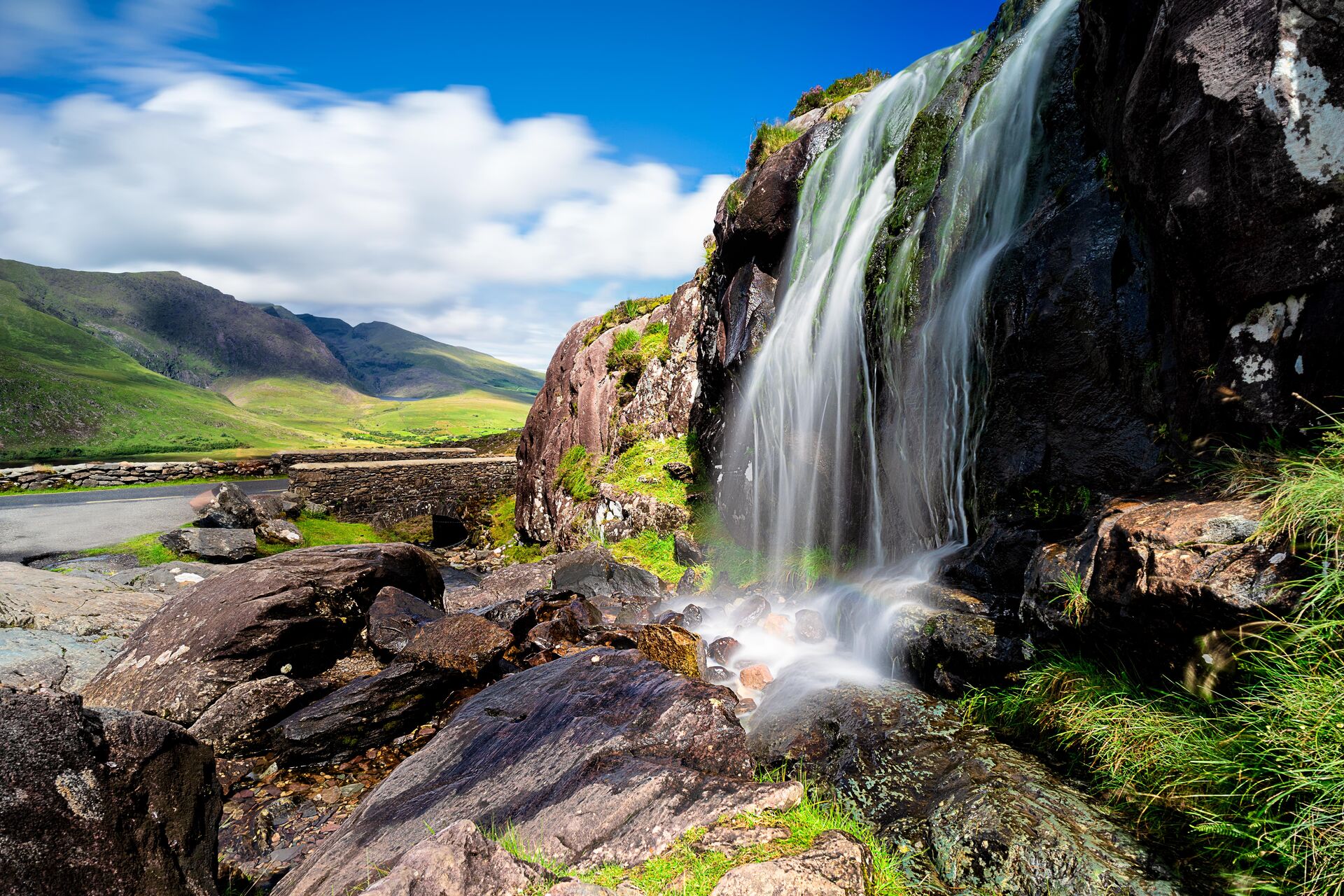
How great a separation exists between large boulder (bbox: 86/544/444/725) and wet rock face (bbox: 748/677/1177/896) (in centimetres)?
759

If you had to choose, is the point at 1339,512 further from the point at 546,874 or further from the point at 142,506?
the point at 142,506

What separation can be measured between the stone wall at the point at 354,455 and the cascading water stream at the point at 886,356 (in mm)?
24445

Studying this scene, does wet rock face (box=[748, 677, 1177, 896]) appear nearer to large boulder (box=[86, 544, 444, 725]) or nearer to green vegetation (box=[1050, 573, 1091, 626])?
green vegetation (box=[1050, 573, 1091, 626])

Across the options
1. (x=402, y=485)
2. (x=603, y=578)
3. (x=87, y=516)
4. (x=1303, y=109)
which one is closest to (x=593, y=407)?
(x=603, y=578)

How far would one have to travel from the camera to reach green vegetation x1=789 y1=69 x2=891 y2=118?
59.5 feet

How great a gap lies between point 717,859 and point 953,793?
8.33 ft

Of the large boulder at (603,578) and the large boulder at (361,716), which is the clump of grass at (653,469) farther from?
the large boulder at (361,716)

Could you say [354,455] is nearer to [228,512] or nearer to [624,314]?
[228,512]

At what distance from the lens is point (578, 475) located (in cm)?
2241

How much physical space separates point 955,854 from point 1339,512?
143 inches

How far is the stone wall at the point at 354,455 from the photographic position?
3191cm

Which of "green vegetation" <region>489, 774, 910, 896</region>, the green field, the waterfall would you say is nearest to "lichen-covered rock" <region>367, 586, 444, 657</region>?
"green vegetation" <region>489, 774, 910, 896</region>

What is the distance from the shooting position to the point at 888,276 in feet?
37.0

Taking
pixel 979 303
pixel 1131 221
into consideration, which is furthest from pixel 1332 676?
pixel 979 303
